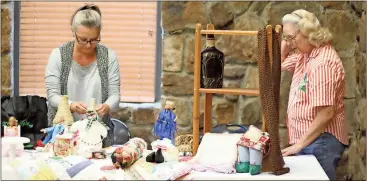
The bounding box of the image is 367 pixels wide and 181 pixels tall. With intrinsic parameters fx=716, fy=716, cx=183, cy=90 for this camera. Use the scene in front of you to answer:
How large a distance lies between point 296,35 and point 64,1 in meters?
1.72

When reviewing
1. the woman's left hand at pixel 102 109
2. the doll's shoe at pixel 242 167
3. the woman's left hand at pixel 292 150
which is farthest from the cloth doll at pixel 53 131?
the woman's left hand at pixel 292 150

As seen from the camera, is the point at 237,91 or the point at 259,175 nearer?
the point at 259,175

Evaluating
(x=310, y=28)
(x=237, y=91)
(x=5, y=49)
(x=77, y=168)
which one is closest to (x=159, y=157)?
(x=77, y=168)

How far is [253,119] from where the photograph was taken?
14.6 feet

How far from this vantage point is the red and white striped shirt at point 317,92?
347 cm

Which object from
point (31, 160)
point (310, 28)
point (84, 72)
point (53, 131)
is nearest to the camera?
point (31, 160)

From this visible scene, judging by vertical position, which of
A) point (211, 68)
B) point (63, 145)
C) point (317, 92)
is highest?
point (211, 68)

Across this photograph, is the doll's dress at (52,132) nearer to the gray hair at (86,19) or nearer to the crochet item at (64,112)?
the crochet item at (64,112)

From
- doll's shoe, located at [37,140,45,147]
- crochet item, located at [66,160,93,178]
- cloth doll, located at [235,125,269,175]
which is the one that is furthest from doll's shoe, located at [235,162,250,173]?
doll's shoe, located at [37,140,45,147]

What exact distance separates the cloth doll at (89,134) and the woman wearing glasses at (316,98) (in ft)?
2.99

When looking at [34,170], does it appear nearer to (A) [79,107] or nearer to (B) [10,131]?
(B) [10,131]

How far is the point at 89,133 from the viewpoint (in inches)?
125

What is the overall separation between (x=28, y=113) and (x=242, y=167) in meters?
1.25

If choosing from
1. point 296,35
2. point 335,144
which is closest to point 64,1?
point 296,35
